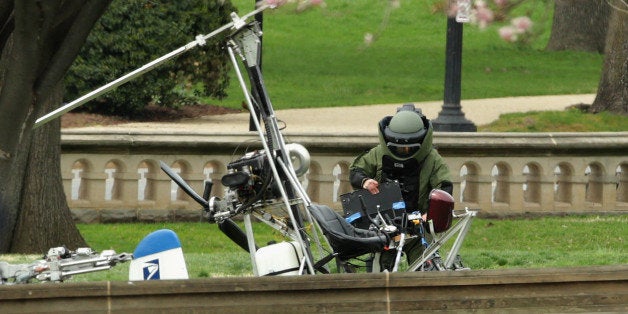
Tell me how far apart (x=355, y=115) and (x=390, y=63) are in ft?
32.0

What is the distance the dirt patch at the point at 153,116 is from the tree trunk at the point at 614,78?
22.9ft

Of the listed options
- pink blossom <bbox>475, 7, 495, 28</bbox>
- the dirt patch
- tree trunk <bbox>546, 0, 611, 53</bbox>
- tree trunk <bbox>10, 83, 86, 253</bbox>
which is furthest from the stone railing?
tree trunk <bbox>546, 0, 611, 53</bbox>

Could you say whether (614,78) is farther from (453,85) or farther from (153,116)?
(153,116)

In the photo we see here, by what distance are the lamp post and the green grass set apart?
5880mm

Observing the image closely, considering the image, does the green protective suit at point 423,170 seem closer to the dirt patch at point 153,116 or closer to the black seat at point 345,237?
the black seat at point 345,237

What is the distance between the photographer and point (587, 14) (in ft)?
113

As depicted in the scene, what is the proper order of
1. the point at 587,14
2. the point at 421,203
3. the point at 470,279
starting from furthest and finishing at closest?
the point at 587,14, the point at 421,203, the point at 470,279

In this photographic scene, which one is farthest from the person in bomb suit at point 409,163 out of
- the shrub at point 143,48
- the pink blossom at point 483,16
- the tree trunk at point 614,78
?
the tree trunk at point 614,78

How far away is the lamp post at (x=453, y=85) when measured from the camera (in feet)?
61.4

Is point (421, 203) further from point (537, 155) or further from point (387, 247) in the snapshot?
point (537, 155)

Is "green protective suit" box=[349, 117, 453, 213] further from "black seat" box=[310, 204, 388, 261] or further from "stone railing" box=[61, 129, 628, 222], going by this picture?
"stone railing" box=[61, 129, 628, 222]

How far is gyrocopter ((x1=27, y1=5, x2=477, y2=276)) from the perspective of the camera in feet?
26.5

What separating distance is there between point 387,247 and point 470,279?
3.78 ft

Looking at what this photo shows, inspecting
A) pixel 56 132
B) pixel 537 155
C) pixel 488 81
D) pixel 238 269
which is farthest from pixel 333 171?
pixel 488 81
